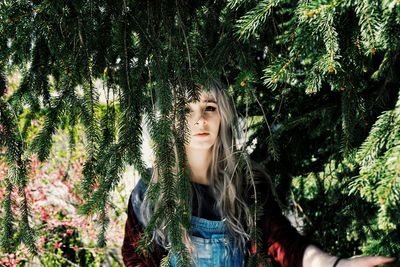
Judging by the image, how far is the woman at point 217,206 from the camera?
1.85 m

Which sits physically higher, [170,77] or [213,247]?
[170,77]

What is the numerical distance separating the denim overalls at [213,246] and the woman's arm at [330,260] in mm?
399

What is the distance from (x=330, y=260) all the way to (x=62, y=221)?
3394 millimetres

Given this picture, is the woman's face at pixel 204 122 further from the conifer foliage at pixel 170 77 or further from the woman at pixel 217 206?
the conifer foliage at pixel 170 77

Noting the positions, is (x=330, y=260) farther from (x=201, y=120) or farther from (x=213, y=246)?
(x=201, y=120)

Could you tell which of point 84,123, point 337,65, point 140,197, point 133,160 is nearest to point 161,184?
point 133,160

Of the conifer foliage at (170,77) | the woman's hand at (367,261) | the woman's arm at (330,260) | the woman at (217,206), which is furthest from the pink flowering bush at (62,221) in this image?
the woman's hand at (367,261)

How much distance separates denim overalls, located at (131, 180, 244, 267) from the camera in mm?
1918

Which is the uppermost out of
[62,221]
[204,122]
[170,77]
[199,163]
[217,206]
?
[170,77]

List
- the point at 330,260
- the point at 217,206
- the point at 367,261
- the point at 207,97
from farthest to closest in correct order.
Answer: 1. the point at 217,206
2. the point at 207,97
3. the point at 330,260
4. the point at 367,261

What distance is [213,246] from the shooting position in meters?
1.92

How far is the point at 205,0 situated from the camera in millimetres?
1802

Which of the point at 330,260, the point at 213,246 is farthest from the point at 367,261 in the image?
the point at 213,246

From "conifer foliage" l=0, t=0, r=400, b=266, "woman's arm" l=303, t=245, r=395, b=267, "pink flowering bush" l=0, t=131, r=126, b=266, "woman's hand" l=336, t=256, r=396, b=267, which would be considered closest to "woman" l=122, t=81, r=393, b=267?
"woman's arm" l=303, t=245, r=395, b=267
